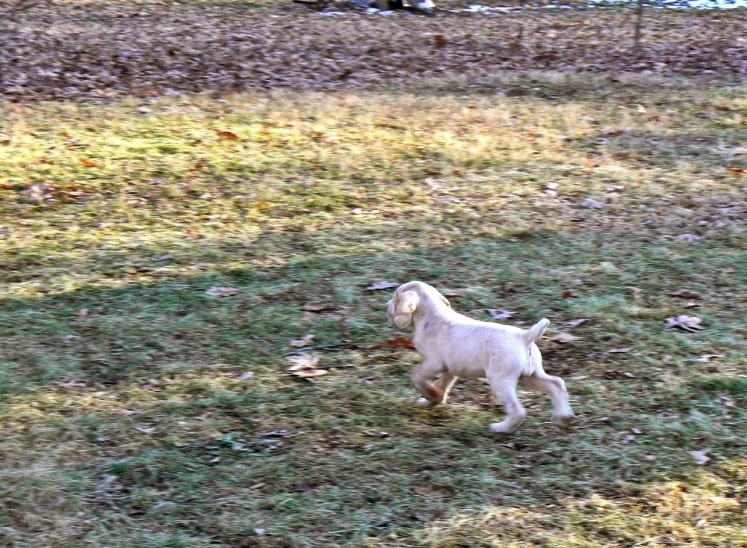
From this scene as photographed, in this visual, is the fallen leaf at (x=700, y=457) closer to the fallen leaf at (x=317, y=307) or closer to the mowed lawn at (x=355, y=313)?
the mowed lawn at (x=355, y=313)

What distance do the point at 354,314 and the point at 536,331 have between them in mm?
1765

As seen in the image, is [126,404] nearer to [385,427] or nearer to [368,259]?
[385,427]

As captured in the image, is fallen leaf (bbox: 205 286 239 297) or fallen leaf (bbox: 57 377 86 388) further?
fallen leaf (bbox: 205 286 239 297)

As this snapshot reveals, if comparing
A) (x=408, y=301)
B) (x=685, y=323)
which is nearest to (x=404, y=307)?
(x=408, y=301)

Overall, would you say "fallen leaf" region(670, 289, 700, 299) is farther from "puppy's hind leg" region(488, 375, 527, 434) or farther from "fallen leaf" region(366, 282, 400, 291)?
"puppy's hind leg" region(488, 375, 527, 434)

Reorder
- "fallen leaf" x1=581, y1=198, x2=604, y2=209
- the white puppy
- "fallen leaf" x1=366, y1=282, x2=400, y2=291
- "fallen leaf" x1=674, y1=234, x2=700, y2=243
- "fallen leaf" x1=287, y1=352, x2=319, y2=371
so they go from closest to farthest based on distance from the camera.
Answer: the white puppy → "fallen leaf" x1=287, y1=352, x2=319, y2=371 → "fallen leaf" x1=366, y1=282, x2=400, y2=291 → "fallen leaf" x1=674, y1=234, x2=700, y2=243 → "fallen leaf" x1=581, y1=198, x2=604, y2=209

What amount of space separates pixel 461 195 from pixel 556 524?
432cm

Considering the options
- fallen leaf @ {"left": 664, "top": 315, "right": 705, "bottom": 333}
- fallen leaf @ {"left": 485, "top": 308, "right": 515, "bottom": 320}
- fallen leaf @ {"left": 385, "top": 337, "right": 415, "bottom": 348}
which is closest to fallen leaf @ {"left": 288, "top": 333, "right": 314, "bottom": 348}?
fallen leaf @ {"left": 385, "top": 337, "right": 415, "bottom": 348}

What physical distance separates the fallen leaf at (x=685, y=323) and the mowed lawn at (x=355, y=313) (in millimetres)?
86

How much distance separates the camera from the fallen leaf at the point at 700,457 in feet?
13.5

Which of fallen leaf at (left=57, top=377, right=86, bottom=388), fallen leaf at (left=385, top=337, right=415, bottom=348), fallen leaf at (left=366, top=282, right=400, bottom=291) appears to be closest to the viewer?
fallen leaf at (left=57, top=377, right=86, bottom=388)

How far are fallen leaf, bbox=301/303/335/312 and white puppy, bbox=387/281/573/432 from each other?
1.25 m

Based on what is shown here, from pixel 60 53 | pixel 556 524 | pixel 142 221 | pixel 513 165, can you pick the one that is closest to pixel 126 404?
pixel 556 524

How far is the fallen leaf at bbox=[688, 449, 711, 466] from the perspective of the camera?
4.11m
